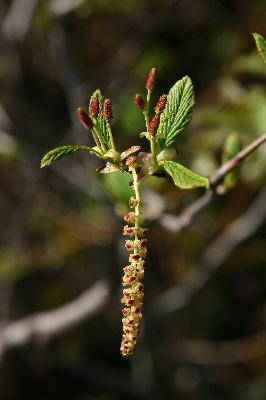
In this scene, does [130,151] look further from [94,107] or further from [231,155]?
[231,155]

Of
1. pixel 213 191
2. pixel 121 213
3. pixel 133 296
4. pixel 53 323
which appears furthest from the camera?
pixel 53 323

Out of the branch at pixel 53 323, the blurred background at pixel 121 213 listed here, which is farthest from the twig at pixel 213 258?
the branch at pixel 53 323

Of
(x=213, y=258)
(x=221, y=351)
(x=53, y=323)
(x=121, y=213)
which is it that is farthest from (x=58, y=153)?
(x=221, y=351)

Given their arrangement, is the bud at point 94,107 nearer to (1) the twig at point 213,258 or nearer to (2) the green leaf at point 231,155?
(2) the green leaf at point 231,155

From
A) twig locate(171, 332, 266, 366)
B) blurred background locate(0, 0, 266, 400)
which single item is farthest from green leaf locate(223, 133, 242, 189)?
twig locate(171, 332, 266, 366)

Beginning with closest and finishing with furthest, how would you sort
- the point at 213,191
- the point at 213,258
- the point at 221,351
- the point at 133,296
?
the point at 133,296
the point at 213,191
the point at 213,258
the point at 221,351

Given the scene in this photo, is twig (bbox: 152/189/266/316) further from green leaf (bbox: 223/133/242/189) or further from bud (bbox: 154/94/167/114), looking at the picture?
bud (bbox: 154/94/167/114)

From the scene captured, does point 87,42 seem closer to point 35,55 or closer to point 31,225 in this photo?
point 35,55
